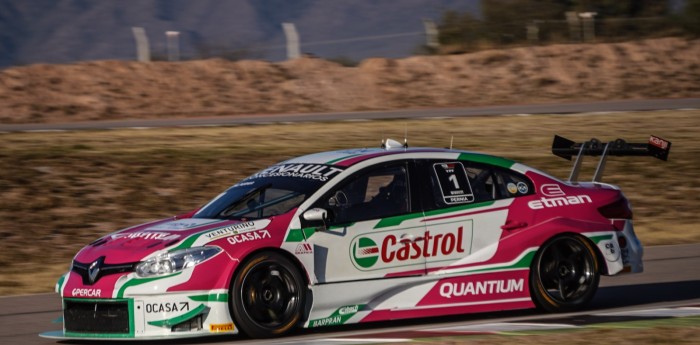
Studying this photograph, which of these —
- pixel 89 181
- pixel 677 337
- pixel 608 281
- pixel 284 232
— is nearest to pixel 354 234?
pixel 284 232

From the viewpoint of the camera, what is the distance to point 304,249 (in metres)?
9.05

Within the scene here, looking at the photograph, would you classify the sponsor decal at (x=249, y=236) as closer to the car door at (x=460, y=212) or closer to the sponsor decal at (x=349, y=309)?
the sponsor decal at (x=349, y=309)

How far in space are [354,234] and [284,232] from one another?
23.1 inches

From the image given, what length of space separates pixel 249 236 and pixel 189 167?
10.3 meters

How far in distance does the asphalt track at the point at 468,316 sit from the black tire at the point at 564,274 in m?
0.14

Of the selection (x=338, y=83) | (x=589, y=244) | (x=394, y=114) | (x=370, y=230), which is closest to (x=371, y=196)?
(x=370, y=230)

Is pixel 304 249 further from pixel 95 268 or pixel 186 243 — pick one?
pixel 95 268

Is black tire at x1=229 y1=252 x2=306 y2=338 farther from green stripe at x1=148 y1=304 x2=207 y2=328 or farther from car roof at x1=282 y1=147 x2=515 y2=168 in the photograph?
car roof at x1=282 y1=147 x2=515 y2=168

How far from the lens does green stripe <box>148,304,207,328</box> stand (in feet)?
28.1

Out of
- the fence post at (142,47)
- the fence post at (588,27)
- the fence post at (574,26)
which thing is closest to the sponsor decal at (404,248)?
the fence post at (142,47)

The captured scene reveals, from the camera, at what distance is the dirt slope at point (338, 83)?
32.0 metres

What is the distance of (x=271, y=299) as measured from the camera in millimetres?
8914

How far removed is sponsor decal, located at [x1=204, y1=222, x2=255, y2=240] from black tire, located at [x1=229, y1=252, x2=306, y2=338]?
24cm

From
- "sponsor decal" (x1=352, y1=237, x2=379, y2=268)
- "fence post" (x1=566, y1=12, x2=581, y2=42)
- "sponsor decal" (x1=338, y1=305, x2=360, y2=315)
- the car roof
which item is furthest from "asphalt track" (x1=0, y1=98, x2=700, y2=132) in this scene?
"sponsor decal" (x1=338, y1=305, x2=360, y2=315)
